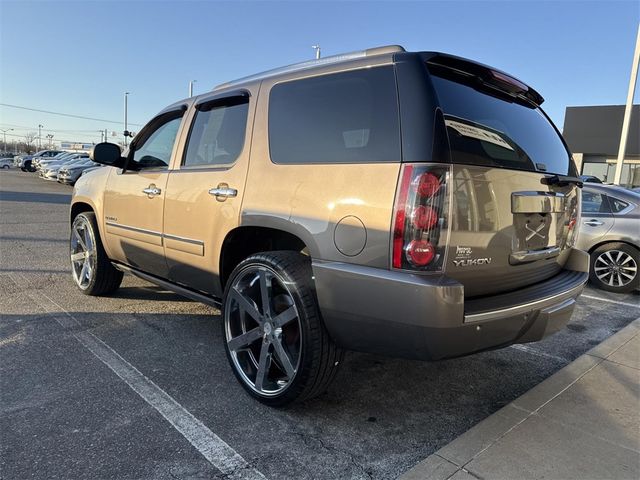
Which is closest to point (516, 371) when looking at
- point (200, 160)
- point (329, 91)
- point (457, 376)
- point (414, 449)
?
point (457, 376)

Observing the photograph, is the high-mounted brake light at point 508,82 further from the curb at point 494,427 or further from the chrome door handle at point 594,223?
the chrome door handle at point 594,223

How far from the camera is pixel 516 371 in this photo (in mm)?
3619

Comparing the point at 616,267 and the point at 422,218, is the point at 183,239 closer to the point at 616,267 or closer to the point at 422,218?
the point at 422,218

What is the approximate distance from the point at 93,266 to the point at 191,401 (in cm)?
257

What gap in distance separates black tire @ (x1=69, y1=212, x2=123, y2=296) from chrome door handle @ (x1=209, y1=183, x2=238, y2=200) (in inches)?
85.3

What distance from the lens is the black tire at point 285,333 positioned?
102 inches

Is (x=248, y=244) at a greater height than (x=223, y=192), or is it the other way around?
(x=223, y=192)

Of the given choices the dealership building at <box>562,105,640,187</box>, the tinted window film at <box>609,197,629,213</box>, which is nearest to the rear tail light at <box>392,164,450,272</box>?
the tinted window film at <box>609,197,629,213</box>

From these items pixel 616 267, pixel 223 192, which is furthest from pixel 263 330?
pixel 616 267

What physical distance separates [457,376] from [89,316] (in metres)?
3.26

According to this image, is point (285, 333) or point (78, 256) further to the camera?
point (78, 256)

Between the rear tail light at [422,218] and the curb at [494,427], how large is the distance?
0.95 meters

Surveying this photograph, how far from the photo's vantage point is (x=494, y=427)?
103 inches

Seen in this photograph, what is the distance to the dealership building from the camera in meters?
28.8
